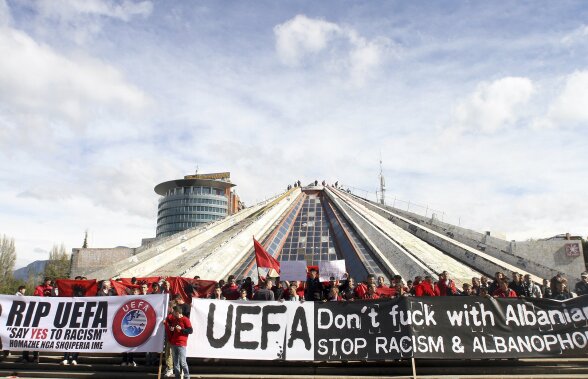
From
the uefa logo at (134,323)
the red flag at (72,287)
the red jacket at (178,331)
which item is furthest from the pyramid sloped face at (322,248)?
the red jacket at (178,331)

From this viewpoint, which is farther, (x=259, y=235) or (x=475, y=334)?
(x=259, y=235)

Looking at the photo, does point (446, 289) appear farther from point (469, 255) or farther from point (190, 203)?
point (190, 203)

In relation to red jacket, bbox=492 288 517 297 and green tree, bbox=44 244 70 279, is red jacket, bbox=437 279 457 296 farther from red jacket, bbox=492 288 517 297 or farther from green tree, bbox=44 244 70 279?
green tree, bbox=44 244 70 279

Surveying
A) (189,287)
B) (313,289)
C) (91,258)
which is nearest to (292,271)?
(313,289)

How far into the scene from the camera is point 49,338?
10531 mm

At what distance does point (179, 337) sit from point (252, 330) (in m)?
1.52

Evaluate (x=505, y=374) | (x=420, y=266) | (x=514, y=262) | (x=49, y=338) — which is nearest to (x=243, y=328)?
(x=49, y=338)

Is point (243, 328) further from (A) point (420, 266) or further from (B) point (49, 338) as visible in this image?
(A) point (420, 266)

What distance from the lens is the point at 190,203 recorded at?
12988 centimetres

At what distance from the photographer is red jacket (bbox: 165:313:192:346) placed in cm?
920

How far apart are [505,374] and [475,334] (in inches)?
38.9

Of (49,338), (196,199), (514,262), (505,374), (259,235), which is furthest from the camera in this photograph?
(196,199)

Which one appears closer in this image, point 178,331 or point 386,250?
point 178,331

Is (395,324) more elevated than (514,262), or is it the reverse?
(514,262)
